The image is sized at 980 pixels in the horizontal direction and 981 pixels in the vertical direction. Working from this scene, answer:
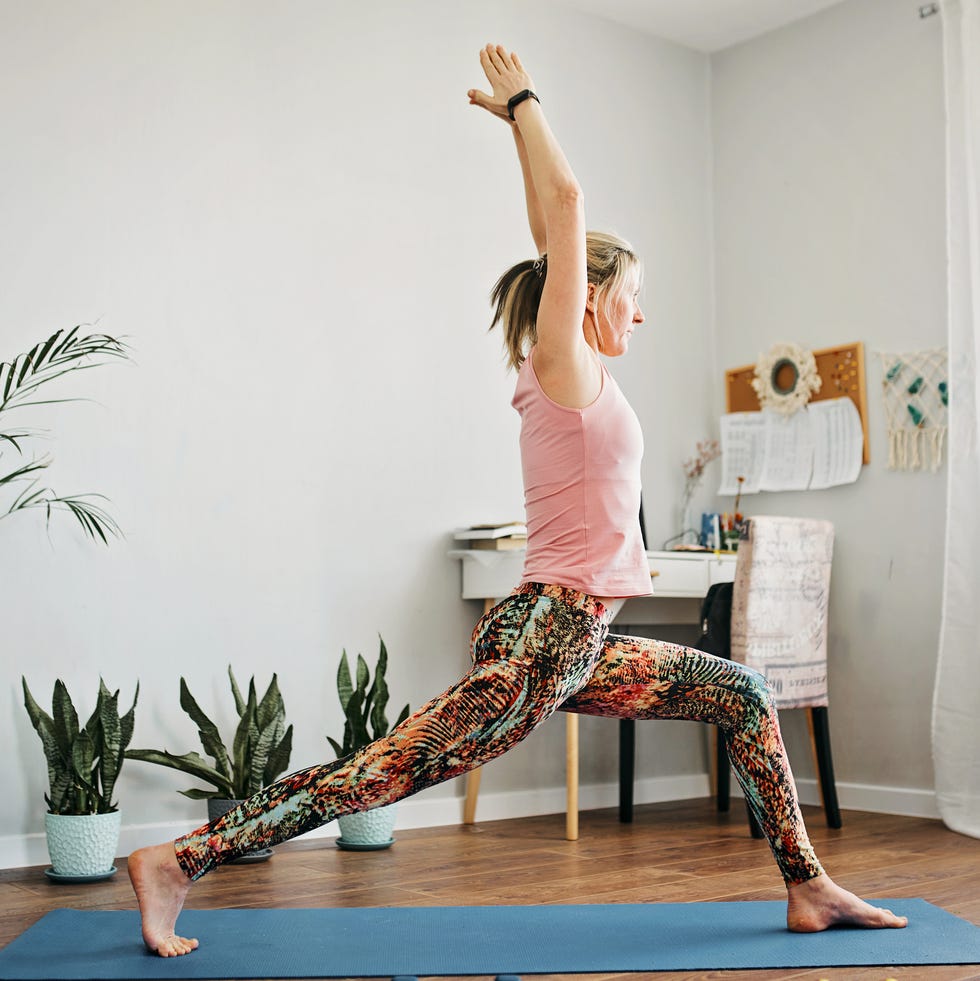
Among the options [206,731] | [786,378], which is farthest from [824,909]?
[786,378]

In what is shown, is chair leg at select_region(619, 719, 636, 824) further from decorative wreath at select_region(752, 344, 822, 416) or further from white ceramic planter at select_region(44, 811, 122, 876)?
white ceramic planter at select_region(44, 811, 122, 876)

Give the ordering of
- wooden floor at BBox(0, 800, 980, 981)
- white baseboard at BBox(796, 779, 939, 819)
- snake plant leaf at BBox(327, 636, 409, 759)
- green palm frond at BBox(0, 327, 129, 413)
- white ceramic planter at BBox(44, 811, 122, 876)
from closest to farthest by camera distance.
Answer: wooden floor at BBox(0, 800, 980, 981) → white ceramic planter at BBox(44, 811, 122, 876) → green palm frond at BBox(0, 327, 129, 413) → snake plant leaf at BBox(327, 636, 409, 759) → white baseboard at BBox(796, 779, 939, 819)

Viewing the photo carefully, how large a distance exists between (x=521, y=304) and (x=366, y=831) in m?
1.66

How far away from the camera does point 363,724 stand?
10.8 feet

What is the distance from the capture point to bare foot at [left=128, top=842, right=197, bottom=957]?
190 centimetres

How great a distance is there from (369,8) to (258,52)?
0.45 meters

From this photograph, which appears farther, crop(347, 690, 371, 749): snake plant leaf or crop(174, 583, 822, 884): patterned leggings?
crop(347, 690, 371, 749): snake plant leaf

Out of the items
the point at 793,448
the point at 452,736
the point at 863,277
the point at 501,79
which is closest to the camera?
the point at 452,736

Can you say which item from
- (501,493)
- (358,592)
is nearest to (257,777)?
(358,592)

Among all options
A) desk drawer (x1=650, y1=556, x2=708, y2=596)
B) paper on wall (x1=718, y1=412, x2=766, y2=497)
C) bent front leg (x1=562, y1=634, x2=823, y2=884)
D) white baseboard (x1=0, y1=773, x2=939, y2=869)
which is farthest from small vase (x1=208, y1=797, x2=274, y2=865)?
paper on wall (x1=718, y1=412, x2=766, y2=497)

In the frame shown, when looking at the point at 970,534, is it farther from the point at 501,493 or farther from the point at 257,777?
the point at 257,777

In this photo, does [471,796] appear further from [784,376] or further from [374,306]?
[784,376]

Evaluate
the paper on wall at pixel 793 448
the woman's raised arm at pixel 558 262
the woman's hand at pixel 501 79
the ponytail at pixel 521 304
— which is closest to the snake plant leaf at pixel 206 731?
the ponytail at pixel 521 304

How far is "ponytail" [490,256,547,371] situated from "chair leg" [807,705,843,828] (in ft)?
6.61
